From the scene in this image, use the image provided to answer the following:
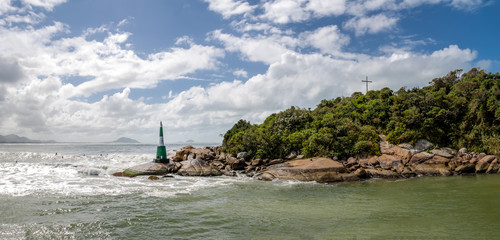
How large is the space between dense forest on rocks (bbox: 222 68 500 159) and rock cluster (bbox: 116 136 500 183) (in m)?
1.20

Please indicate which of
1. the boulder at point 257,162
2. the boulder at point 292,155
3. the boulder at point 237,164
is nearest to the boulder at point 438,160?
the boulder at point 292,155

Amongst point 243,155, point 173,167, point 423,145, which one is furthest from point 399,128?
point 173,167

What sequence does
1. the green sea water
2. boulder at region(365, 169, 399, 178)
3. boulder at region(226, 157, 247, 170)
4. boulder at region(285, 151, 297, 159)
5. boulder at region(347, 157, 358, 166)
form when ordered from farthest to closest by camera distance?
boulder at region(285, 151, 297, 159), boulder at region(226, 157, 247, 170), boulder at region(347, 157, 358, 166), boulder at region(365, 169, 399, 178), the green sea water

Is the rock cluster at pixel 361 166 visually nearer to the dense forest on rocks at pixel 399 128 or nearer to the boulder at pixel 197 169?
the boulder at pixel 197 169

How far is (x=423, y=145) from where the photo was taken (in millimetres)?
27344

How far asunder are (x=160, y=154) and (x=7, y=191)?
11478mm

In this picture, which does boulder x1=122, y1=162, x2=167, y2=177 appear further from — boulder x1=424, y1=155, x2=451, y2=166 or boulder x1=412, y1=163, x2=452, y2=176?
boulder x1=424, y1=155, x2=451, y2=166

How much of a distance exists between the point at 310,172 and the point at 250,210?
1013cm

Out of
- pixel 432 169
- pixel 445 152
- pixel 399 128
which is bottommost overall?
pixel 432 169

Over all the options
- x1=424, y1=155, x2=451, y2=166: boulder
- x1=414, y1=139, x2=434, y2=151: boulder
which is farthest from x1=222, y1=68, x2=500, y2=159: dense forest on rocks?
x1=424, y1=155, x2=451, y2=166: boulder

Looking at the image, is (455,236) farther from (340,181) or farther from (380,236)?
(340,181)

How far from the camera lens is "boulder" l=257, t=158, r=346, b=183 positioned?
20.8 m

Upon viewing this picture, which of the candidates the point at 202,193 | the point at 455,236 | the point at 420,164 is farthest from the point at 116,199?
the point at 420,164

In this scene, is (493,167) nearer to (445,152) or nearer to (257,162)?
(445,152)
